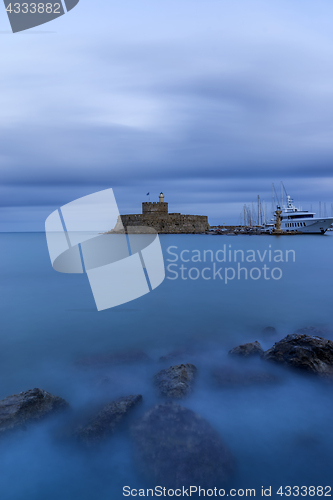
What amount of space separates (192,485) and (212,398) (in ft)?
4.55

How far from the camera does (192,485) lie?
8.96 feet

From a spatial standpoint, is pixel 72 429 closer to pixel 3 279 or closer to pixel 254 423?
pixel 254 423

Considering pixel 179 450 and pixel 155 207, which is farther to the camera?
pixel 155 207

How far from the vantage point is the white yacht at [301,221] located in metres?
55.0

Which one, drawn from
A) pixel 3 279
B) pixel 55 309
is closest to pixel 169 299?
pixel 55 309

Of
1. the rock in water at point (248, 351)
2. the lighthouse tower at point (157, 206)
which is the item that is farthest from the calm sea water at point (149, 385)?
the lighthouse tower at point (157, 206)

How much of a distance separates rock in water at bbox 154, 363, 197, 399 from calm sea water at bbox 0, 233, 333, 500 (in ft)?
0.44

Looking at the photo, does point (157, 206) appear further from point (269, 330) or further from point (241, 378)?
point (241, 378)

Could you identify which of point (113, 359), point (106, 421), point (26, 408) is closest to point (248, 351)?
point (113, 359)

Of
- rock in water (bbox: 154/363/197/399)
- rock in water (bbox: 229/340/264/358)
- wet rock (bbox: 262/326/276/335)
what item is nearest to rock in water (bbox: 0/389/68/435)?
rock in water (bbox: 154/363/197/399)

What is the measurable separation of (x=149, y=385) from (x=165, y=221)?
69.4m

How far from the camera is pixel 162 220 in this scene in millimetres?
73125

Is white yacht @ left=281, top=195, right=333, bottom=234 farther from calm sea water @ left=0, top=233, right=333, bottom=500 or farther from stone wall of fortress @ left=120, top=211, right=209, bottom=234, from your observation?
calm sea water @ left=0, top=233, right=333, bottom=500

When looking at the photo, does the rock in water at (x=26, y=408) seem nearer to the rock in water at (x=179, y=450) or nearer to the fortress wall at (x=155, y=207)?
the rock in water at (x=179, y=450)
